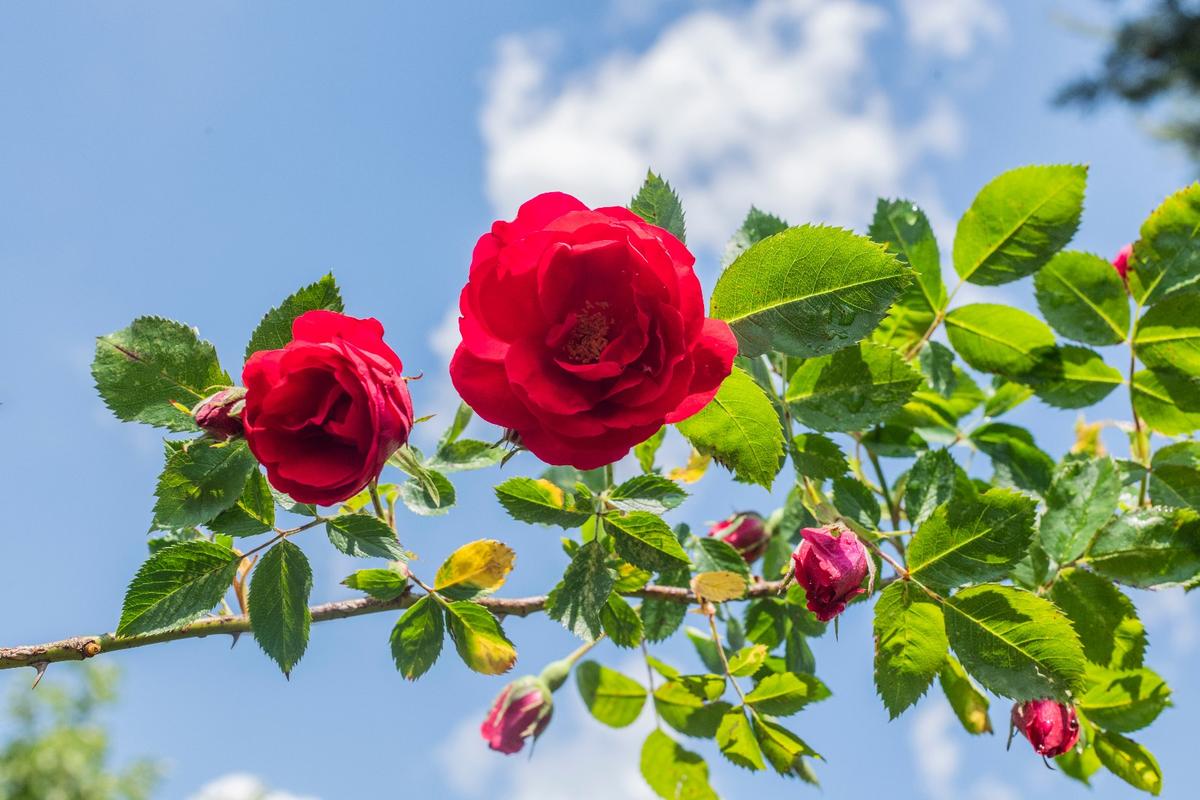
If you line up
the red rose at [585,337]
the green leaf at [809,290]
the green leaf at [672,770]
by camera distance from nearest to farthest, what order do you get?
1. the red rose at [585,337]
2. the green leaf at [809,290]
3. the green leaf at [672,770]

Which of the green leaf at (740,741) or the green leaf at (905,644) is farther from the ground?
the green leaf at (905,644)

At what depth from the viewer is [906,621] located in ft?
3.22

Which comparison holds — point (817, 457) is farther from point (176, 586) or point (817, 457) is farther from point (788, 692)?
point (176, 586)

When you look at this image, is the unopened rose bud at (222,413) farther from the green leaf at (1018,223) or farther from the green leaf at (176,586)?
the green leaf at (1018,223)

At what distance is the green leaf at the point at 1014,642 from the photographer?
917mm

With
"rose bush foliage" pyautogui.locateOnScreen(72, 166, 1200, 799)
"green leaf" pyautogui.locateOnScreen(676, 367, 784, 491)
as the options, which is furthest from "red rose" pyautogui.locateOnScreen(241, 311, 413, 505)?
"green leaf" pyautogui.locateOnScreen(676, 367, 784, 491)

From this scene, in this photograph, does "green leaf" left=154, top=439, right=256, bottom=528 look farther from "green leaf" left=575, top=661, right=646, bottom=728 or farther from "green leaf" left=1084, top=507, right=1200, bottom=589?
"green leaf" left=1084, top=507, right=1200, bottom=589

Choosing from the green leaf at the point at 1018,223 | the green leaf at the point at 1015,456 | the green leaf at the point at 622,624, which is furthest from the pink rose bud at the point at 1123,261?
the green leaf at the point at 622,624

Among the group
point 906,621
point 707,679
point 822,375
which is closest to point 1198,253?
point 822,375

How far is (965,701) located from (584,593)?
1.97 feet

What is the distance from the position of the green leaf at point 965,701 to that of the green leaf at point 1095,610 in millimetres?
171

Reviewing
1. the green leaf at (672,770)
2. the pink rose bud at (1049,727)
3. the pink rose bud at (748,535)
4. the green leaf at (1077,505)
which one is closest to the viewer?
the pink rose bud at (1049,727)

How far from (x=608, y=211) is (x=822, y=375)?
444 mm

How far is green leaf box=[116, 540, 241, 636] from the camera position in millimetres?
857
